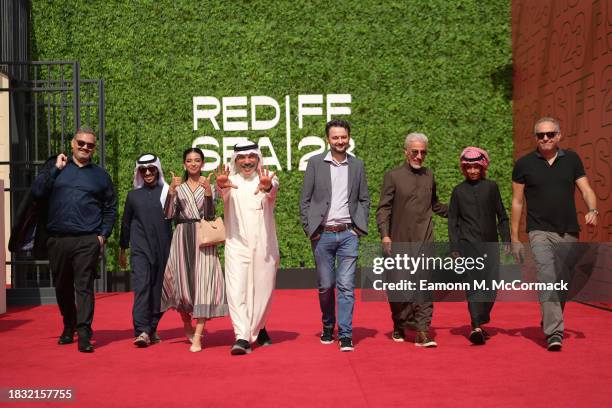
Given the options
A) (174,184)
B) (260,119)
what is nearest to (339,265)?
(174,184)

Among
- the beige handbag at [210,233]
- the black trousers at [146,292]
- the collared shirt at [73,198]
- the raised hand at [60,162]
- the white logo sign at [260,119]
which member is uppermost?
the white logo sign at [260,119]

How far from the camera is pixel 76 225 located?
637 cm

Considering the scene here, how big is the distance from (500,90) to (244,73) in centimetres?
364

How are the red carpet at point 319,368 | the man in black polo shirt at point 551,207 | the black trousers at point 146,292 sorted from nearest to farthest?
the red carpet at point 319,368
the man in black polo shirt at point 551,207
the black trousers at point 146,292

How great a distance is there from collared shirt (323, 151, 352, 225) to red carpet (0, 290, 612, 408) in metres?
1.00

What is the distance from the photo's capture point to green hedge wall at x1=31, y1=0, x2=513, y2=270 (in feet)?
37.5

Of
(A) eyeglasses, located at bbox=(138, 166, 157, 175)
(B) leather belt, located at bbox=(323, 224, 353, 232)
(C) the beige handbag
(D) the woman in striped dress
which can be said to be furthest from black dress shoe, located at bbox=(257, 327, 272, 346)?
(A) eyeglasses, located at bbox=(138, 166, 157, 175)

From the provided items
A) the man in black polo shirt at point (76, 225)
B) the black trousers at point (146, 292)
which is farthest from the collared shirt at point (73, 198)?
the black trousers at point (146, 292)

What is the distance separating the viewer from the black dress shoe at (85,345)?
20.0 feet

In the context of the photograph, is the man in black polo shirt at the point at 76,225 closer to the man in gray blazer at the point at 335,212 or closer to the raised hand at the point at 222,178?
the raised hand at the point at 222,178

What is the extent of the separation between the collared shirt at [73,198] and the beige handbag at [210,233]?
86cm

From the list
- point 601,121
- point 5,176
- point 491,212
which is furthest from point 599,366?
point 5,176

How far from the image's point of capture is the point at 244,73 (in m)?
11.5

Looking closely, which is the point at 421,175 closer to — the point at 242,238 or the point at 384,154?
the point at 242,238
